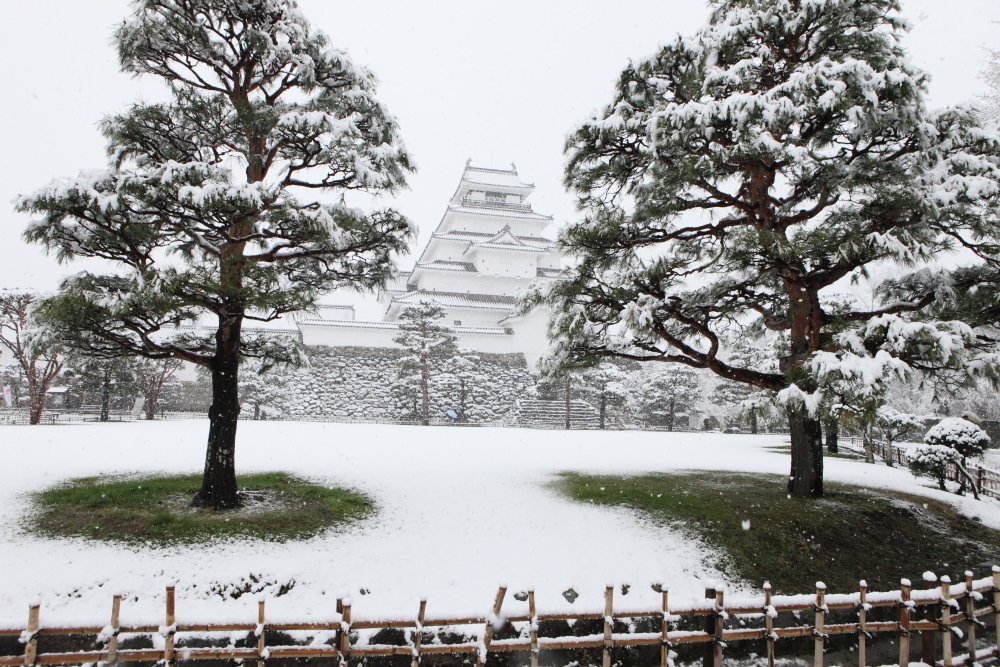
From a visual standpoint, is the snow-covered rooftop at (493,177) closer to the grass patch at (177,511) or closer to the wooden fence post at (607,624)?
the grass patch at (177,511)

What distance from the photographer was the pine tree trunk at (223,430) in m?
6.18

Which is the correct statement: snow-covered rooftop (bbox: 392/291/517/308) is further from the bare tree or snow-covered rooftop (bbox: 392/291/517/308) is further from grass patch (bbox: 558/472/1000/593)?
grass patch (bbox: 558/472/1000/593)

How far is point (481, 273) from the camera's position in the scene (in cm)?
2717

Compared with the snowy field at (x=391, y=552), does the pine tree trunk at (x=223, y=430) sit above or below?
above

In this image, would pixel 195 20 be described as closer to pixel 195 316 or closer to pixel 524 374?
pixel 195 316

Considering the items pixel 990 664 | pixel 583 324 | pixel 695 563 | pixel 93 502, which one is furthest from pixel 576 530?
pixel 93 502

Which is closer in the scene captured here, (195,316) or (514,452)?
(195,316)

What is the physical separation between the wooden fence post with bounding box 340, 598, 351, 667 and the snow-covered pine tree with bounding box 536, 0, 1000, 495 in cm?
397

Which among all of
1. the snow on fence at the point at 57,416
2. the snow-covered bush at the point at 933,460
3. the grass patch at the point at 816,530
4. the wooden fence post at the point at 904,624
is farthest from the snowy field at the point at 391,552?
the snow on fence at the point at 57,416

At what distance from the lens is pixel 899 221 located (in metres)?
6.20

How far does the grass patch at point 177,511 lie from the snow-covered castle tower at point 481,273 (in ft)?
52.5

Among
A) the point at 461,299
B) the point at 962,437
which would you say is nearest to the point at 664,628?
the point at 962,437

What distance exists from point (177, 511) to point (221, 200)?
3.39 metres

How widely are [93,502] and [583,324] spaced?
19.8ft
